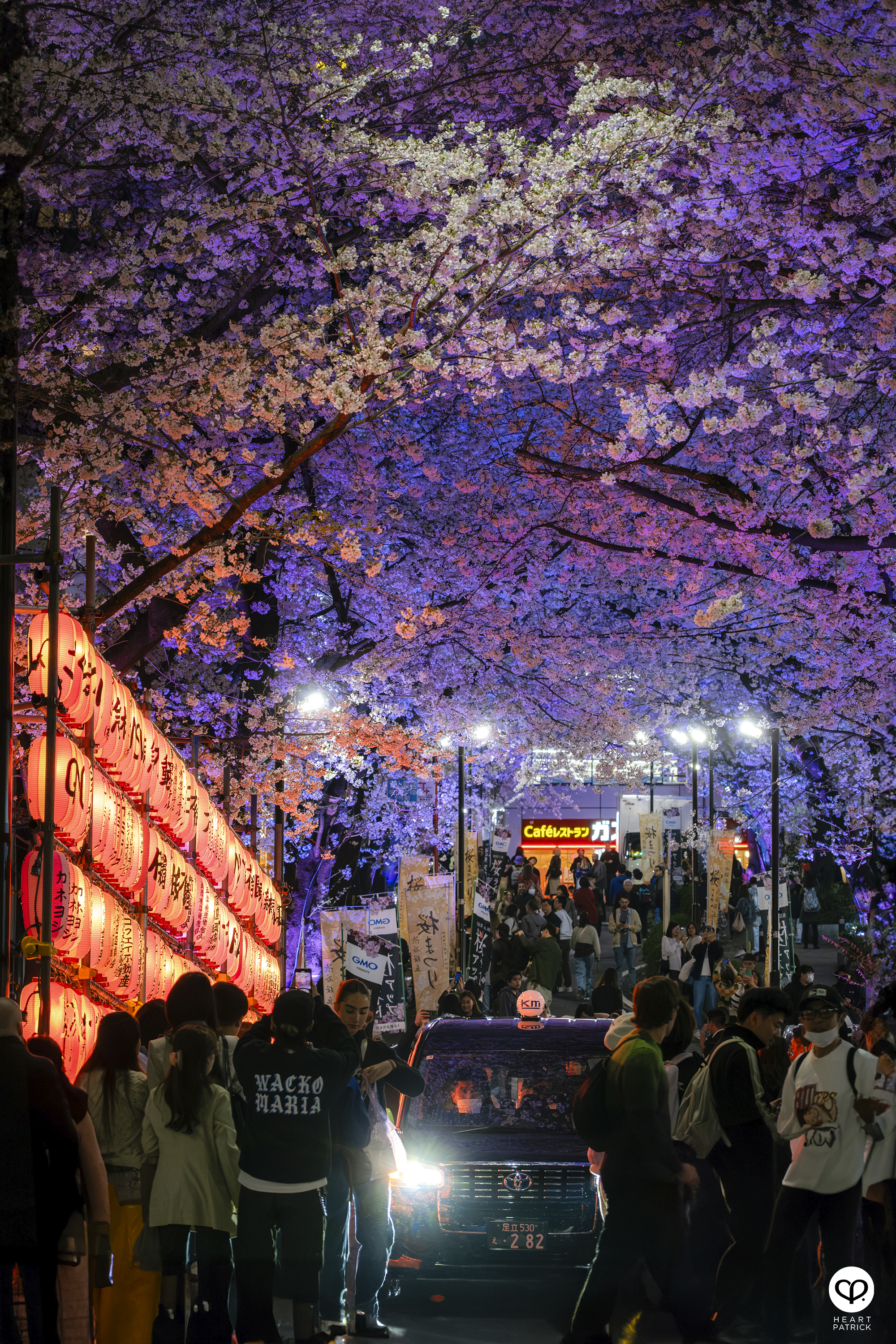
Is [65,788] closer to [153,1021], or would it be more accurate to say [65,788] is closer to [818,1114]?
[153,1021]

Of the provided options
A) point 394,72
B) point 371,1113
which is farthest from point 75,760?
point 394,72

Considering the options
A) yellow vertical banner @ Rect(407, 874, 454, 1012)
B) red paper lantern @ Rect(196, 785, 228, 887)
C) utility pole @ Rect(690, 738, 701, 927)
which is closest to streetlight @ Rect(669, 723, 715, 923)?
utility pole @ Rect(690, 738, 701, 927)

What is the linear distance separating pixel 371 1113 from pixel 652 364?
948 centimetres

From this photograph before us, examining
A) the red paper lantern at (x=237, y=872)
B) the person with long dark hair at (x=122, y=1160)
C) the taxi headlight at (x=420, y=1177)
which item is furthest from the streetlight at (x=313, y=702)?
the person with long dark hair at (x=122, y=1160)

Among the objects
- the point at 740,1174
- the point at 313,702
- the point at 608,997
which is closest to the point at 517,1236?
the point at 740,1174

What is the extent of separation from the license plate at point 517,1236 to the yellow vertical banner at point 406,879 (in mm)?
13144

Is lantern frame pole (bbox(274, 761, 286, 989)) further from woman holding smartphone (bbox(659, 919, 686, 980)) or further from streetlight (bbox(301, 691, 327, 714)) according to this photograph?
woman holding smartphone (bbox(659, 919, 686, 980))

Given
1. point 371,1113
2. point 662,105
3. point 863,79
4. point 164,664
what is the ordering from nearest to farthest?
1. point 371,1113
2. point 863,79
3. point 662,105
4. point 164,664

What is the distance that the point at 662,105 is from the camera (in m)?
10.2

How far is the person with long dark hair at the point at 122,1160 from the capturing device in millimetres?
6129

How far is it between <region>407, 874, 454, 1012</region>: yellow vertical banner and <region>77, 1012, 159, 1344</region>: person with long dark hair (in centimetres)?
1437

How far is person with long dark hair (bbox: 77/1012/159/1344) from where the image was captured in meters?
6.13

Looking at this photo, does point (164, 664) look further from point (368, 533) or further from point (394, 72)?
point (394, 72)

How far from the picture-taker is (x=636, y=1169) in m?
5.58
